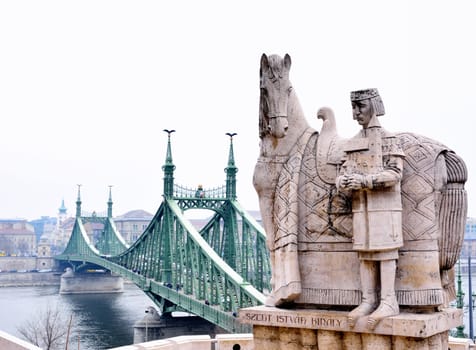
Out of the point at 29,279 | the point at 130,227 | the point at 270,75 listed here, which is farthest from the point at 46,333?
the point at 130,227

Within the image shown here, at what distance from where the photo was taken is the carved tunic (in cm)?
567

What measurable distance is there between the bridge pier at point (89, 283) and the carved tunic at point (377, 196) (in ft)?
171

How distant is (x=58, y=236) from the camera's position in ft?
371

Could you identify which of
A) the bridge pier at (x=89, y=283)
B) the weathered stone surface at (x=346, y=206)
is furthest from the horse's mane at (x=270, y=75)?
the bridge pier at (x=89, y=283)

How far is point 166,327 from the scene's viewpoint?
26.9 meters

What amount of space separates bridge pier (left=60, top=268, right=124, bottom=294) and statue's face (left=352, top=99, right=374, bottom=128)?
52.2 meters

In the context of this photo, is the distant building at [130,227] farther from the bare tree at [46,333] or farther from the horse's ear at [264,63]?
the horse's ear at [264,63]

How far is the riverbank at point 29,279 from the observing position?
65.9 m

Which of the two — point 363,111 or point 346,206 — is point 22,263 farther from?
point 363,111

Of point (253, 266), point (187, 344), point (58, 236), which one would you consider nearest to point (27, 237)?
point (58, 236)

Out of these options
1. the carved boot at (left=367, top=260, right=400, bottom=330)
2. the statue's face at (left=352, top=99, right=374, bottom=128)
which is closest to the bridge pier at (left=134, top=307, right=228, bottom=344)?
the carved boot at (left=367, top=260, right=400, bottom=330)

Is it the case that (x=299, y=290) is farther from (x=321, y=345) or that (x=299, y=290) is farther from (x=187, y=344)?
(x=187, y=344)

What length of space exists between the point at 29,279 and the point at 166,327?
43534mm

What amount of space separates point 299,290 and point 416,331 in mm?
1145
